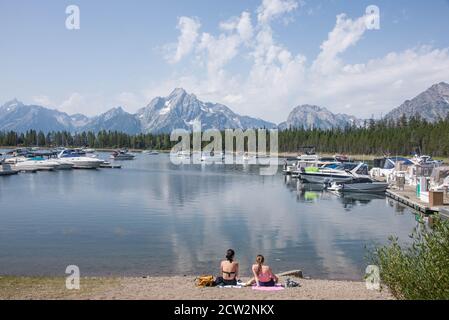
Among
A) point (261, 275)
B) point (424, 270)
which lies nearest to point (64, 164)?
point (261, 275)

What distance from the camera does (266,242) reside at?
106ft

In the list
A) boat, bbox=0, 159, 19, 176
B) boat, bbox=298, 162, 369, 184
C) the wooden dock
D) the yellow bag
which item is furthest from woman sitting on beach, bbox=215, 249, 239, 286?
boat, bbox=0, 159, 19, 176

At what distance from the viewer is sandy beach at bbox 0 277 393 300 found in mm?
15328

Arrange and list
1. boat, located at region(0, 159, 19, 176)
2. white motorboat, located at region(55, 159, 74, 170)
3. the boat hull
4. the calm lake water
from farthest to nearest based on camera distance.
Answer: white motorboat, located at region(55, 159, 74, 170)
boat, located at region(0, 159, 19, 176)
the boat hull
the calm lake water

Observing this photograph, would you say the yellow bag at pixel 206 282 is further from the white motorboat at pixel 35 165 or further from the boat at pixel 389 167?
the white motorboat at pixel 35 165

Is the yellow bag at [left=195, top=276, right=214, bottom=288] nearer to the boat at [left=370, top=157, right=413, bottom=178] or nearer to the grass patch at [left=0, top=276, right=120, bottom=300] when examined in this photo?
the grass patch at [left=0, top=276, right=120, bottom=300]

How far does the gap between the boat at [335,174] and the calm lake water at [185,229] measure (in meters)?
7.87

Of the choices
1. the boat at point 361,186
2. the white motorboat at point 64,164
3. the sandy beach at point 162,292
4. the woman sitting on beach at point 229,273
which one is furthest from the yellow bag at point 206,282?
the white motorboat at point 64,164

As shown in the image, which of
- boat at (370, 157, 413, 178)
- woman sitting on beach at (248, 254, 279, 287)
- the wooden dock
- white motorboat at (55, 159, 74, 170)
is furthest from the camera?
white motorboat at (55, 159, 74, 170)

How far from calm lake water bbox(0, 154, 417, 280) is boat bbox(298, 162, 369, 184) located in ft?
25.8

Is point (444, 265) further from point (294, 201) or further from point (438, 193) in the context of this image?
point (294, 201)

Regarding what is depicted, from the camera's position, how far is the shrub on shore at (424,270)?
12.4m
